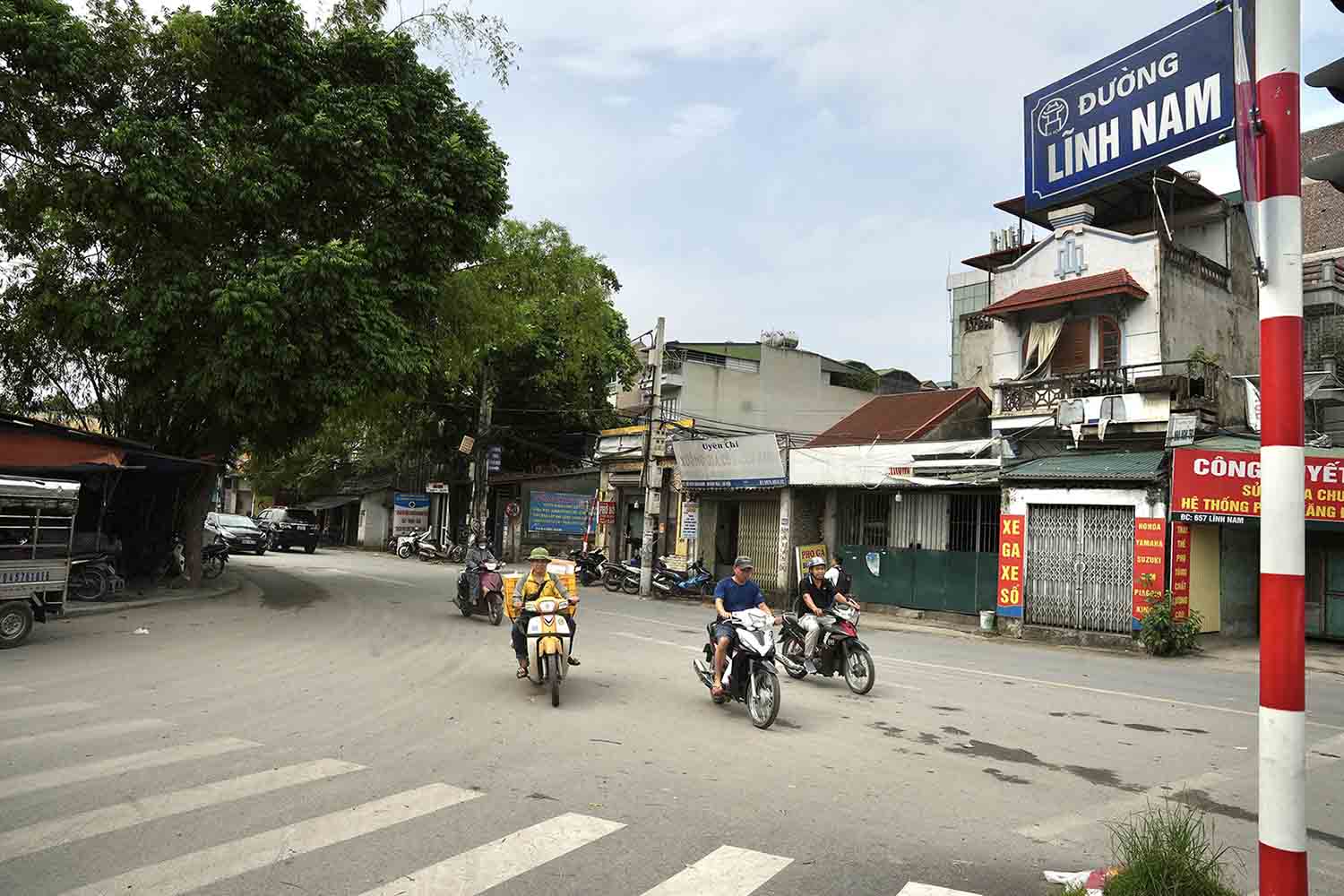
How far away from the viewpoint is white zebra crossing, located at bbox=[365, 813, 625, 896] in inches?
162

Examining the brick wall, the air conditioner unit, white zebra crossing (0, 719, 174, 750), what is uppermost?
the brick wall

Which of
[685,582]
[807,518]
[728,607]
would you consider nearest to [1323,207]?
[807,518]

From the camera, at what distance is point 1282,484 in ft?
10.2

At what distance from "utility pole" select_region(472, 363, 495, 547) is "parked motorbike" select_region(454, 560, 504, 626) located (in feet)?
53.5

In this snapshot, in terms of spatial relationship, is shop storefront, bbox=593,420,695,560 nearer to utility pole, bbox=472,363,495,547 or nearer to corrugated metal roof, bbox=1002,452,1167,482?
utility pole, bbox=472,363,495,547

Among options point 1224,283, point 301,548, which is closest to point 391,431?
point 301,548

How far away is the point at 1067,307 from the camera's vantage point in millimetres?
20094

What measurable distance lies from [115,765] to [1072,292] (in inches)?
748

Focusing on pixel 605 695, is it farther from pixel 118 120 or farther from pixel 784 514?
pixel 784 514

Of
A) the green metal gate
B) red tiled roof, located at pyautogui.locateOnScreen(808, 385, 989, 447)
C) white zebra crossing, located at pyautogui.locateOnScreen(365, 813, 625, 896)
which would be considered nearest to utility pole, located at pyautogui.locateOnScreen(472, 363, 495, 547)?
red tiled roof, located at pyautogui.locateOnScreen(808, 385, 989, 447)

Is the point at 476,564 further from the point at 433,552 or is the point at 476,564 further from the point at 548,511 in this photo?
the point at 548,511

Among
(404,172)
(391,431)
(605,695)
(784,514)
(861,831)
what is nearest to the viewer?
(861,831)

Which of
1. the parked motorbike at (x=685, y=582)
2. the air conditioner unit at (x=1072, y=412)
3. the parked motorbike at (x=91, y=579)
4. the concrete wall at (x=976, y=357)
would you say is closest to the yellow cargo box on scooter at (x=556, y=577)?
the parked motorbike at (x=91, y=579)

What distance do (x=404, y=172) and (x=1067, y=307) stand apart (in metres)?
14.3
